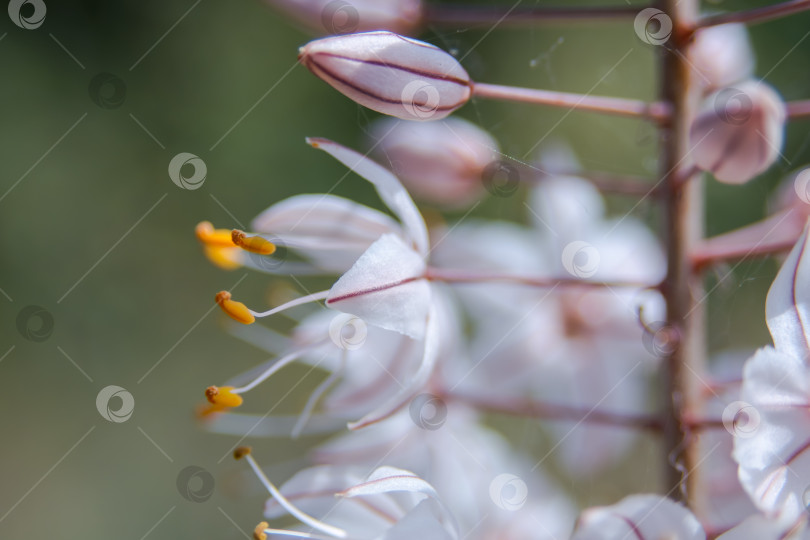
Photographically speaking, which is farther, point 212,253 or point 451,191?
point 451,191

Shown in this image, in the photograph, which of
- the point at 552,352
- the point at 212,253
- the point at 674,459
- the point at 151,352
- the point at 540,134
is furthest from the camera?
the point at 540,134

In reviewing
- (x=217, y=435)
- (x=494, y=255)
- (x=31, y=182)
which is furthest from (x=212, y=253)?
(x=31, y=182)

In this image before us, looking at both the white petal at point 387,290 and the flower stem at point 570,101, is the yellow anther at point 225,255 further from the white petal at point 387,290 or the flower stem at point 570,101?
the flower stem at point 570,101

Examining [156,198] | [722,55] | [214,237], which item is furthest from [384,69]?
[156,198]

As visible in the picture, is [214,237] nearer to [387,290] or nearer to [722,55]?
[387,290]

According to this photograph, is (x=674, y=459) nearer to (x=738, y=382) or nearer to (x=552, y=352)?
(x=738, y=382)

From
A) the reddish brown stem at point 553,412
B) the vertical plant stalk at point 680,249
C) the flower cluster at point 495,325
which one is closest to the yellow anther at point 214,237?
the flower cluster at point 495,325
